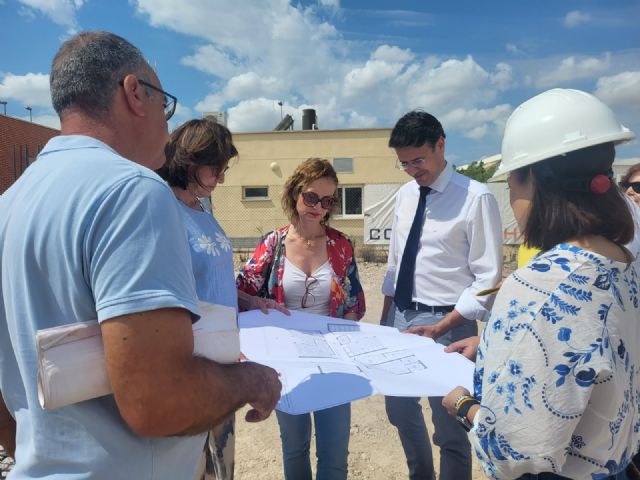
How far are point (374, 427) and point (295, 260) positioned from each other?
1.94 meters

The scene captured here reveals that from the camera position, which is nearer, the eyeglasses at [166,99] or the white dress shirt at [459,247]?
the eyeglasses at [166,99]

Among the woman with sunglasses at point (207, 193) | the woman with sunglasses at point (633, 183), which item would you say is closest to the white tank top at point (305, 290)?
the woman with sunglasses at point (207, 193)

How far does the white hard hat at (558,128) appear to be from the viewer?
4.19 feet

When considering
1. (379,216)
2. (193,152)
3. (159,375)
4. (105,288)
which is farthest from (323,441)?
(379,216)

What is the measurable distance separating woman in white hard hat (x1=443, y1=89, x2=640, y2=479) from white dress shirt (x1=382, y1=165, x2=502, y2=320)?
1.30 metres

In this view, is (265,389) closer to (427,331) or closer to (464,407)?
(464,407)

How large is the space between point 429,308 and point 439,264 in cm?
28

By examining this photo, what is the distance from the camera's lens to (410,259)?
9.34 ft

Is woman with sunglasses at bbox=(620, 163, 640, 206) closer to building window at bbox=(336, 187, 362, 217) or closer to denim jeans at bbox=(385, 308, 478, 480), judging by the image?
denim jeans at bbox=(385, 308, 478, 480)

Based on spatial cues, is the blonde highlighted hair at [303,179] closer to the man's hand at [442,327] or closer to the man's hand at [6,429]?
the man's hand at [442,327]

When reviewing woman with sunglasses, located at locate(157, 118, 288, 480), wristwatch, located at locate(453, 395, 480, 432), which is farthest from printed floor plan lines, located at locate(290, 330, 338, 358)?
wristwatch, located at locate(453, 395, 480, 432)

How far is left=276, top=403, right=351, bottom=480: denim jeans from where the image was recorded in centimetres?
248

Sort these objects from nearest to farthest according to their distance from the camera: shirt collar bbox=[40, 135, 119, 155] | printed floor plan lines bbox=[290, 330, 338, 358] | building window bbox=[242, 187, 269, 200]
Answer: shirt collar bbox=[40, 135, 119, 155] → printed floor plan lines bbox=[290, 330, 338, 358] → building window bbox=[242, 187, 269, 200]

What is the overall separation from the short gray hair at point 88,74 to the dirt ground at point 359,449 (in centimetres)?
288
